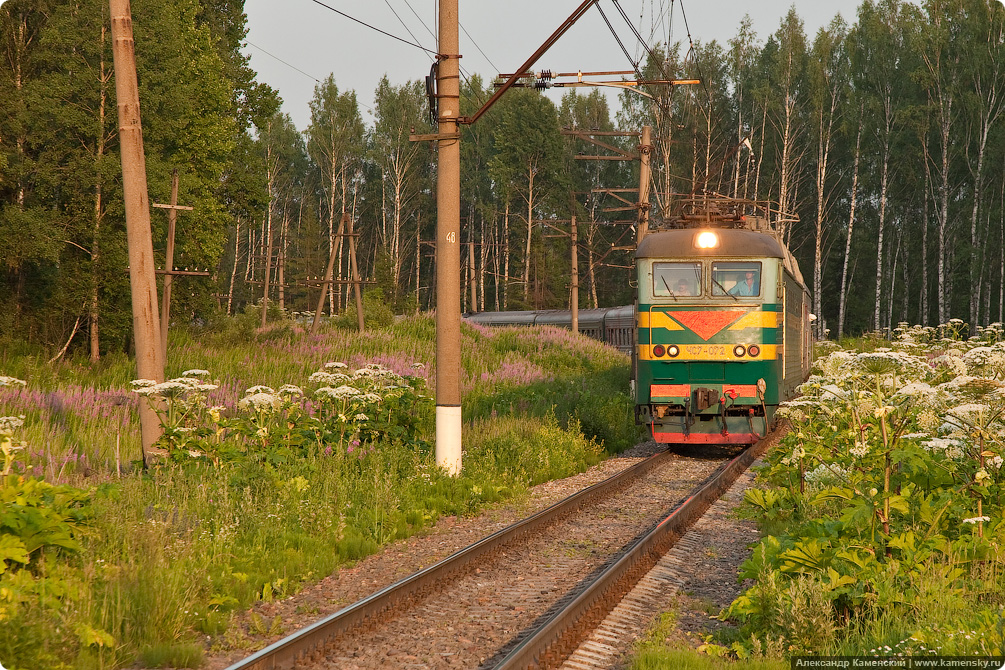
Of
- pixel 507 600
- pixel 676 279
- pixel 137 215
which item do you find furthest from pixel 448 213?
pixel 507 600

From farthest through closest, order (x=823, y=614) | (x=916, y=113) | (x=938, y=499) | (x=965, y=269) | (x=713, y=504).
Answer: (x=965, y=269)
(x=916, y=113)
(x=713, y=504)
(x=938, y=499)
(x=823, y=614)

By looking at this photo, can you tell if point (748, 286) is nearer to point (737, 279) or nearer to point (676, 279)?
point (737, 279)

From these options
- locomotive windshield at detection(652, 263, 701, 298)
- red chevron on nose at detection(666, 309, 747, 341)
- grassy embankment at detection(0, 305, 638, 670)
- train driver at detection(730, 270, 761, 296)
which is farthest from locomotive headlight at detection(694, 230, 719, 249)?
grassy embankment at detection(0, 305, 638, 670)

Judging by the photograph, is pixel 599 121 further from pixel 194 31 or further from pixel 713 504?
pixel 713 504

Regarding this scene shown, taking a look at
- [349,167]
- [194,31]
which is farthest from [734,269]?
[349,167]

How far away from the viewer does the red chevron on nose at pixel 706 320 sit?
12.4m

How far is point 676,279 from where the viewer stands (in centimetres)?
1273

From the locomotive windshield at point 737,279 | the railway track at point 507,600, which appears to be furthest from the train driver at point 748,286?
the railway track at point 507,600

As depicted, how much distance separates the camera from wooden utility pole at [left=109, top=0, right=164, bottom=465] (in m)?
8.60

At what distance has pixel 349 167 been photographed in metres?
59.3

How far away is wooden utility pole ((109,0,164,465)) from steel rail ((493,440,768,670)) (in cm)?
526

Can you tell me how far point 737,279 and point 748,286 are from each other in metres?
0.20

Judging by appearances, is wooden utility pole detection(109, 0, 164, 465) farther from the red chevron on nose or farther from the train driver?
the train driver

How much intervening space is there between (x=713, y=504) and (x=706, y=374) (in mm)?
3144
